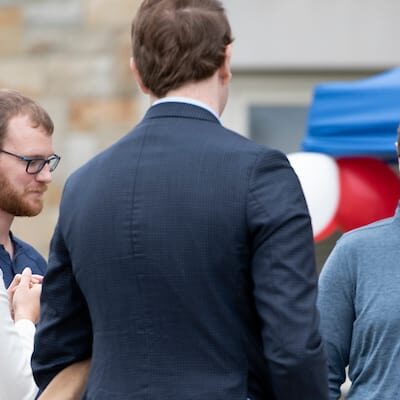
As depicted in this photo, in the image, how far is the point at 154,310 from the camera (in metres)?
2.47

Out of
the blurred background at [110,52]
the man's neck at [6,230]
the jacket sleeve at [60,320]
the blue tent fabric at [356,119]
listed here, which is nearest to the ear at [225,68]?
the jacket sleeve at [60,320]

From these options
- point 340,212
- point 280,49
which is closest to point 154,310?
point 340,212

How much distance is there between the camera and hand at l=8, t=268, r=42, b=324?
303 centimetres

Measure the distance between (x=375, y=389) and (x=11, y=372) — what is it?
873 millimetres

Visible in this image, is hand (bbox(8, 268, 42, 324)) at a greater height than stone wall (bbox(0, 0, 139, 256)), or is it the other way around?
hand (bbox(8, 268, 42, 324))

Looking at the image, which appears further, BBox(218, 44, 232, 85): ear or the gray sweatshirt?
the gray sweatshirt

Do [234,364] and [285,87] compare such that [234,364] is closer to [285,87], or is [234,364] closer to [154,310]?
[154,310]

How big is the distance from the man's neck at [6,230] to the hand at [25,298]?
0.27 meters

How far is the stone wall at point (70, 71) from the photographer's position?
752cm

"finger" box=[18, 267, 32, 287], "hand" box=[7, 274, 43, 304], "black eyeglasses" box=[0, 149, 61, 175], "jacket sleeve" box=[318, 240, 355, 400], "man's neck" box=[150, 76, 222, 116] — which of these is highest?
"man's neck" box=[150, 76, 222, 116]

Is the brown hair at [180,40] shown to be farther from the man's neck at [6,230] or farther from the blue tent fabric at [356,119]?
the blue tent fabric at [356,119]

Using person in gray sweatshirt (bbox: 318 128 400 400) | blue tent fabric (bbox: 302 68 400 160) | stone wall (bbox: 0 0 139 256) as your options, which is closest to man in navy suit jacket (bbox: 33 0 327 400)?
person in gray sweatshirt (bbox: 318 128 400 400)

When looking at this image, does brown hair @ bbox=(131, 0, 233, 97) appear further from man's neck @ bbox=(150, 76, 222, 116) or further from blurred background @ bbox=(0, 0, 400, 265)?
blurred background @ bbox=(0, 0, 400, 265)

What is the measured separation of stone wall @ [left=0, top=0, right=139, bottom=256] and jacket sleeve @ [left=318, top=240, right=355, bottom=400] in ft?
14.4
